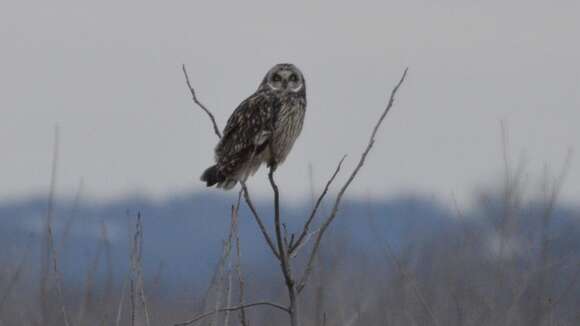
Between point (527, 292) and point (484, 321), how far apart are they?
0.70 ft

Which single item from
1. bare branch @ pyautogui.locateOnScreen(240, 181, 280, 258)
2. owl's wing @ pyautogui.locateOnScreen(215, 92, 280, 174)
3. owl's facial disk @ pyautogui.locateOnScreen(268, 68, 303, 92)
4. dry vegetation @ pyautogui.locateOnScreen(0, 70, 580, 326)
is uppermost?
owl's facial disk @ pyautogui.locateOnScreen(268, 68, 303, 92)

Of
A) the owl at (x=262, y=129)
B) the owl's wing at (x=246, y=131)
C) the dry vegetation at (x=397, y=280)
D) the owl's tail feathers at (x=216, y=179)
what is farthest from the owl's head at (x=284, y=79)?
the dry vegetation at (x=397, y=280)

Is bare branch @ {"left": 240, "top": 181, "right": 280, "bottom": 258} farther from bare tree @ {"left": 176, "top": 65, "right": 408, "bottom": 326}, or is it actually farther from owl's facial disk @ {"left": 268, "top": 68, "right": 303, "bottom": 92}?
owl's facial disk @ {"left": 268, "top": 68, "right": 303, "bottom": 92}

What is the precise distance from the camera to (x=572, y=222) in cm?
472

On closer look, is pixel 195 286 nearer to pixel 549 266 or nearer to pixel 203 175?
pixel 203 175

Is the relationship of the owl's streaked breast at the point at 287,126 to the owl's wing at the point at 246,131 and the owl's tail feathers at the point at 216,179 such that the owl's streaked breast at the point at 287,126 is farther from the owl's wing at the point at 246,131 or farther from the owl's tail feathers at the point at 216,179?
the owl's tail feathers at the point at 216,179

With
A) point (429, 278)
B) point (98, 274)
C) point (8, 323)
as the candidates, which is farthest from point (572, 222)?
point (8, 323)

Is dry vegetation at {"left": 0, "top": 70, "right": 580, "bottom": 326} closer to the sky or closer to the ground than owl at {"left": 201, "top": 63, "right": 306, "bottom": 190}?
closer to the ground

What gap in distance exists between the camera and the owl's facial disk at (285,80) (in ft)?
19.2

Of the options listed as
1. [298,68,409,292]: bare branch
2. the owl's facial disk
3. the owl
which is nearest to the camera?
[298,68,409,292]: bare branch

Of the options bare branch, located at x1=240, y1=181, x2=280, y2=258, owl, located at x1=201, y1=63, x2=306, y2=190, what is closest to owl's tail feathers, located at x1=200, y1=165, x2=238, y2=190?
owl, located at x1=201, y1=63, x2=306, y2=190

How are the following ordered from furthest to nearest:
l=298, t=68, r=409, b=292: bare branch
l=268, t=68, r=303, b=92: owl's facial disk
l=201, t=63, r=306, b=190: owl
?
1. l=268, t=68, r=303, b=92: owl's facial disk
2. l=201, t=63, r=306, b=190: owl
3. l=298, t=68, r=409, b=292: bare branch

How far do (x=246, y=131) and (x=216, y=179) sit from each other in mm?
305

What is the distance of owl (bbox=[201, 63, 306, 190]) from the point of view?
5383mm
